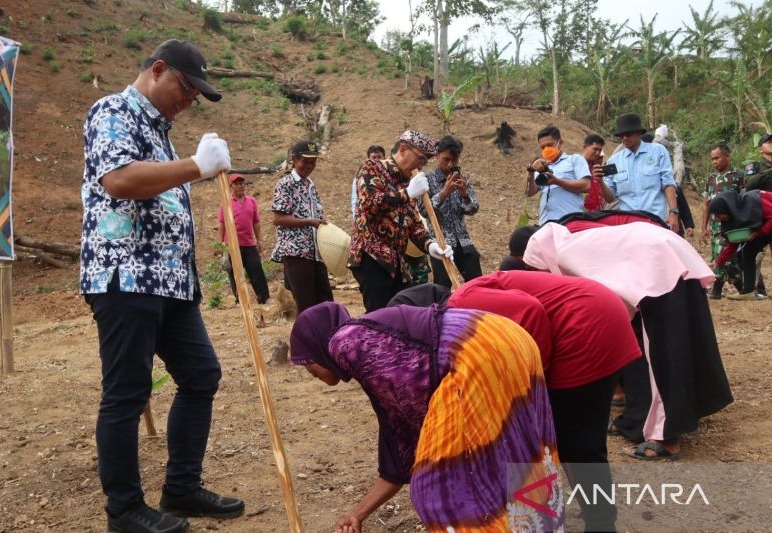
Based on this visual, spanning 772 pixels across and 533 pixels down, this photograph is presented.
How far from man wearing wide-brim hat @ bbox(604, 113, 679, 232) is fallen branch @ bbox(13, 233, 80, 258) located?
34.2 ft

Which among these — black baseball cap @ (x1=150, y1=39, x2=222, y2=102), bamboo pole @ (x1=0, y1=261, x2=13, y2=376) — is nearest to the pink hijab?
black baseball cap @ (x1=150, y1=39, x2=222, y2=102)

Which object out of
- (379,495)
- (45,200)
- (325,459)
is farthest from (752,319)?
(45,200)

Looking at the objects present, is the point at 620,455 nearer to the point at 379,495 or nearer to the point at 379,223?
the point at 379,495

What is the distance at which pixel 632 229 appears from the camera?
9.58 feet

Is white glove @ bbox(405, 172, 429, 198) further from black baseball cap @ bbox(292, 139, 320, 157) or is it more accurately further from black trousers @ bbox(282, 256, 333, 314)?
black trousers @ bbox(282, 256, 333, 314)

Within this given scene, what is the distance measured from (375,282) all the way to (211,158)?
6.23 feet

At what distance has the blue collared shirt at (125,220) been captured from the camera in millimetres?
2336

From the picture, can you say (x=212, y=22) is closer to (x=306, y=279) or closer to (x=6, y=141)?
(x=6, y=141)

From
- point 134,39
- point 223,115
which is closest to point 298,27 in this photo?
point 134,39

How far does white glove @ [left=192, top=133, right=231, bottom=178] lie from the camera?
2.34m

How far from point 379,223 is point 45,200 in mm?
12903

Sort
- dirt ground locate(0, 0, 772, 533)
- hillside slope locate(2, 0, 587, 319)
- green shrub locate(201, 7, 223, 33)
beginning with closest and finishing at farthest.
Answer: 1. dirt ground locate(0, 0, 772, 533)
2. hillside slope locate(2, 0, 587, 319)
3. green shrub locate(201, 7, 223, 33)

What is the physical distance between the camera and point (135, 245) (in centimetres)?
238

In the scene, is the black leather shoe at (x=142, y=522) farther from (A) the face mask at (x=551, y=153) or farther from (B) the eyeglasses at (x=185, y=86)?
(A) the face mask at (x=551, y=153)
